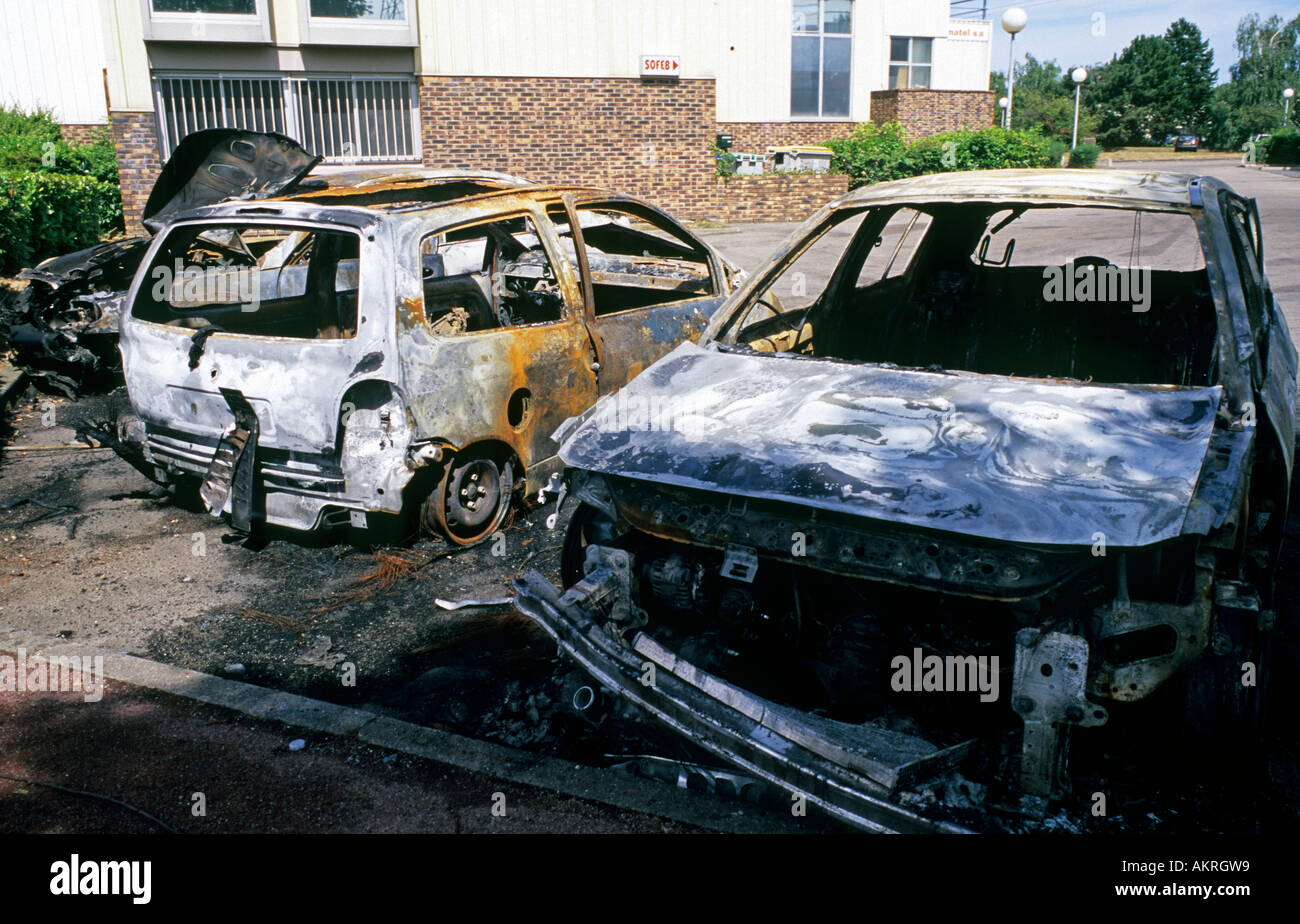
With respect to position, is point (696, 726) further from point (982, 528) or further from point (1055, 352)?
point (1055, 352)

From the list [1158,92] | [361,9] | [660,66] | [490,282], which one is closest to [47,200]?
[361,9]

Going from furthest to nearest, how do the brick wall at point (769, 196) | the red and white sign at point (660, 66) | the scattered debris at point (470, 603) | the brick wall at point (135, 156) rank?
the brick wall at point (769, 196), the red and white sign at point (660, 66), the brick wall at point (135, 156), the scattered debris at point (470, 603)

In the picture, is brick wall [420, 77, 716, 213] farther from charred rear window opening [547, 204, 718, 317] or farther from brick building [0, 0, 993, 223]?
charred rear window opening [547, 204, 718, 317]

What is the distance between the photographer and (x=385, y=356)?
4629 millimetres

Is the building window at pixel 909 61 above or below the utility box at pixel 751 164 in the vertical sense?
above

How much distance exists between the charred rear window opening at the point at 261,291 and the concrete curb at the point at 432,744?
1.85 meters

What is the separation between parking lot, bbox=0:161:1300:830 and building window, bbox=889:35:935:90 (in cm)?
2583

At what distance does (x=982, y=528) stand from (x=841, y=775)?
79 cm

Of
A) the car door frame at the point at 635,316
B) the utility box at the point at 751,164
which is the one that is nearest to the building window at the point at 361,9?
the utility box at the point at 751,164

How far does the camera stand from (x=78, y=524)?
5.81 m

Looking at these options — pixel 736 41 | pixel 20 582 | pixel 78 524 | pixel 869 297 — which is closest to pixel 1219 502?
pixel 869 297

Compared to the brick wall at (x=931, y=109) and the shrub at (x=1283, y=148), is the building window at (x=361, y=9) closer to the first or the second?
the brick wall at (x=931, y=109)

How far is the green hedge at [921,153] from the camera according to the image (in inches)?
864

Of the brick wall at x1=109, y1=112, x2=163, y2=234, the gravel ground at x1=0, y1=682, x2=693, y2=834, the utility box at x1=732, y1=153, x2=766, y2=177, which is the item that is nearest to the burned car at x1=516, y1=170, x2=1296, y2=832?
the gravel ground at x1=0, y1=682, x2=693, y2=834
